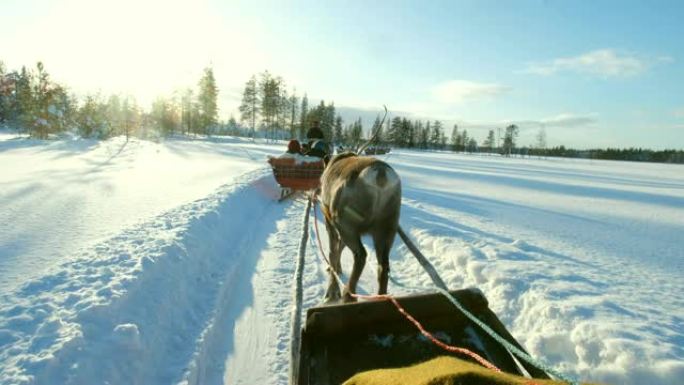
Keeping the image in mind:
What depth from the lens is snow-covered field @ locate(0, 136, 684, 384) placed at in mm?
3127

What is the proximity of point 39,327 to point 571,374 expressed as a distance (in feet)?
15.1

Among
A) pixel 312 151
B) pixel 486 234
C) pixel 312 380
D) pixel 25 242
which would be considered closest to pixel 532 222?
pixel 486 234

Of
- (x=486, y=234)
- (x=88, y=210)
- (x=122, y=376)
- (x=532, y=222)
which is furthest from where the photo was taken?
(x=532, y=222)

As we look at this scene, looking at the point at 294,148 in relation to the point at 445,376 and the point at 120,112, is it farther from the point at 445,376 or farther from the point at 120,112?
the point at 120,112

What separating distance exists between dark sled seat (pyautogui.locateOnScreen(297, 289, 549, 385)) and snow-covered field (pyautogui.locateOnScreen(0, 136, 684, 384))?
1022 mm

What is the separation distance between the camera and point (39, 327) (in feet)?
10.5

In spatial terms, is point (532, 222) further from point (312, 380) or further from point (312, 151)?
point (312, 380)

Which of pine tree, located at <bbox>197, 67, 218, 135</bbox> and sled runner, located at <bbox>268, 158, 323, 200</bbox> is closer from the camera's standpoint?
sled runner, located at <bbox>268, 158, 323, 200</bbox>

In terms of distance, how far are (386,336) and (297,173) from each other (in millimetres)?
9341

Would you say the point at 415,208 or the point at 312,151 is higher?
the point at 312,151

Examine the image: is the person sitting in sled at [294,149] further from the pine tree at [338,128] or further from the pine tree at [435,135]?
the pine tree at [435,135]

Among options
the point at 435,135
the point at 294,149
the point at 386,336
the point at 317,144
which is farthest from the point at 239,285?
the point at 435,135

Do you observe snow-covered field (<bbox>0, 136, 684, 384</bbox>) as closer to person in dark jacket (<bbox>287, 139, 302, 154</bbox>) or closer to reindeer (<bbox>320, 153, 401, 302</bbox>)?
reindeer (<bbox>320, 153, 401, 302</bbox>)

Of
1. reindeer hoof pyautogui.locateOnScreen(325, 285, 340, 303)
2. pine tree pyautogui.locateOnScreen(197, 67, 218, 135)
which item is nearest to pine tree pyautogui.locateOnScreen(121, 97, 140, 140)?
pine tree pyautogui.locateOnScreen(197, 67, 218, 135)
